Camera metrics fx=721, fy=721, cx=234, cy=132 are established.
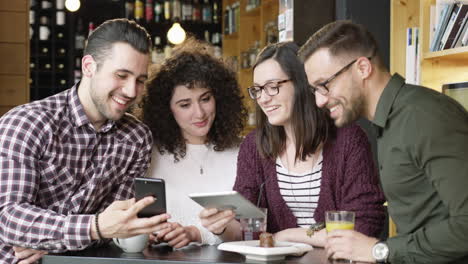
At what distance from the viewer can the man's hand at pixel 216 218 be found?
8.89ft

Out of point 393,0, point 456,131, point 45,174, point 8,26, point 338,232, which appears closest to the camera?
point 456,131

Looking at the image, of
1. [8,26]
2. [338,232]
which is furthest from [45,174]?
[8,26]

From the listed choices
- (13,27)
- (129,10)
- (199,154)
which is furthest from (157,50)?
(199,154)

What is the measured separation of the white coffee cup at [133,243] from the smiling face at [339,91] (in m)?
0.81

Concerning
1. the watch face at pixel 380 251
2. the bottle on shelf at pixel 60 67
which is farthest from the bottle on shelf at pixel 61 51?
the watch face at pixel 380 251

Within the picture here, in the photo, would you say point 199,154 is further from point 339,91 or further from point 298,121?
point 339,91

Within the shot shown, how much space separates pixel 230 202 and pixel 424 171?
27.7 inches

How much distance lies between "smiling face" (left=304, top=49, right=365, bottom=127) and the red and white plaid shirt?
95cm

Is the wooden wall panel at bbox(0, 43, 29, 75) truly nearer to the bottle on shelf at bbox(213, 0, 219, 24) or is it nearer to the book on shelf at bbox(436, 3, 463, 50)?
the bottle on shelf at bbox(213, 0, 219, 24)

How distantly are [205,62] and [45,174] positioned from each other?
3.46ft

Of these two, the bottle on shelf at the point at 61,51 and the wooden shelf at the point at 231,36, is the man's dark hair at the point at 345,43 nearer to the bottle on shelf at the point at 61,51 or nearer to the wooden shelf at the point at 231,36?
the wooden shelf at the point at 231,36

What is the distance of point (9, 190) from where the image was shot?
266 centimetres

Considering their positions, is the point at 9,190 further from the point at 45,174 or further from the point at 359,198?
the point at 359,198

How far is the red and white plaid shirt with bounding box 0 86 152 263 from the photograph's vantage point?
8.57 feet
